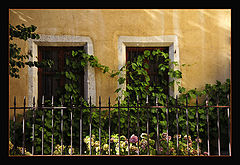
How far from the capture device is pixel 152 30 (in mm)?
4984

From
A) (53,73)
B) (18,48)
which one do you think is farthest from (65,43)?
(18,48)

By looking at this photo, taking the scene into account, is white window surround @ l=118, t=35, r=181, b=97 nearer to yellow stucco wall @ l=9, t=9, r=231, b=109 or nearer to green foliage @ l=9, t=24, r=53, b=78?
yellow stucco wall @ l=9, t=9, r=231, b=109

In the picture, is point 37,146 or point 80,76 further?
point 80,76

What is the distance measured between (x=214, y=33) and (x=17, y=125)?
14.0 ft

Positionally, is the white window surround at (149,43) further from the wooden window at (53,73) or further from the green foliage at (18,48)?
the green foliage at (18,48)

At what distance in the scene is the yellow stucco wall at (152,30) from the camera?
4.91 m

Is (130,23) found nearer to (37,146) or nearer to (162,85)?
(162,85)

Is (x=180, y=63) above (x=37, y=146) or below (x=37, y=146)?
above

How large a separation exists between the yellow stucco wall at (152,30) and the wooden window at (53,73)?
1.04ft

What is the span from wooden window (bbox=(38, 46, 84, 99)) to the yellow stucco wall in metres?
0.32

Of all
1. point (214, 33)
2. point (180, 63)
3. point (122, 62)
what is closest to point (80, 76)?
point (122, 62)

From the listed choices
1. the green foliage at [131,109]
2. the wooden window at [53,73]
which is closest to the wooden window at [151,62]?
the green foliage at [131,109]

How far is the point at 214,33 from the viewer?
501cm

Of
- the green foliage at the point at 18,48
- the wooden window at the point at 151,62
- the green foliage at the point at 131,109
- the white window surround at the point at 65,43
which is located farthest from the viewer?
the wooden window at the point at 151,62
